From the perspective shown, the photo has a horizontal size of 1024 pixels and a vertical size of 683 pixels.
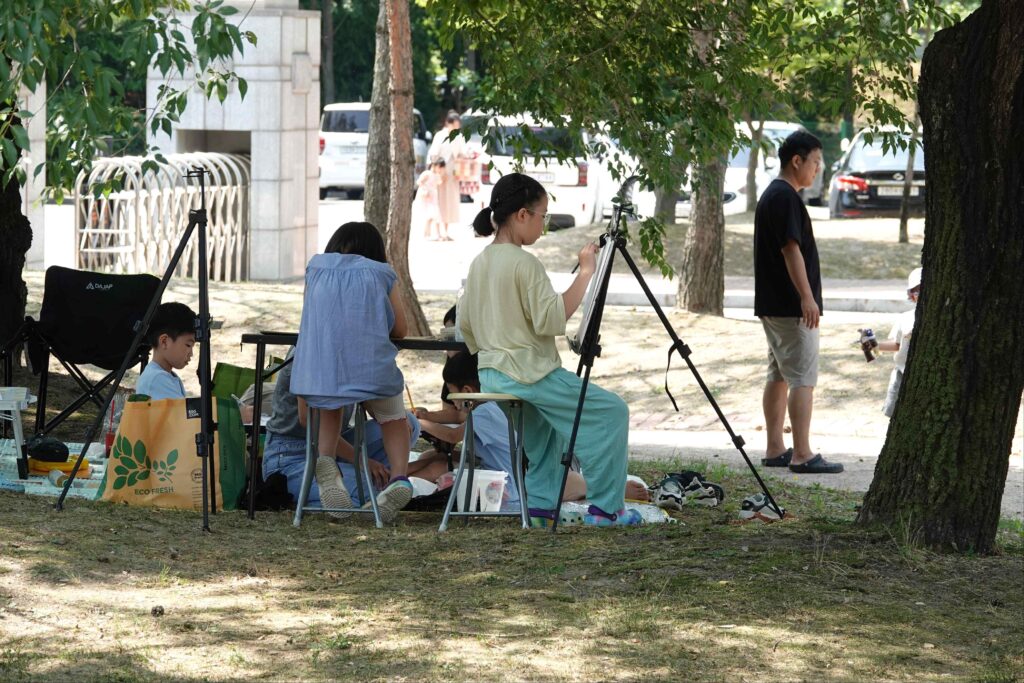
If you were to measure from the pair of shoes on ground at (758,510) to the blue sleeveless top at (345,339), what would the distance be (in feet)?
5.53

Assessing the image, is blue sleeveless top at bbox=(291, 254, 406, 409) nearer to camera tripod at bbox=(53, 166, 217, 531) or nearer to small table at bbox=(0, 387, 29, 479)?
camera tripod at bbox=(53, 166, 217, 531)

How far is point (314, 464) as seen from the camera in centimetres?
672

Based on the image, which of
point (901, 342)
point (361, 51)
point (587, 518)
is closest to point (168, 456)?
point (587, 518)

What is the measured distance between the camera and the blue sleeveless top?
6578 mm

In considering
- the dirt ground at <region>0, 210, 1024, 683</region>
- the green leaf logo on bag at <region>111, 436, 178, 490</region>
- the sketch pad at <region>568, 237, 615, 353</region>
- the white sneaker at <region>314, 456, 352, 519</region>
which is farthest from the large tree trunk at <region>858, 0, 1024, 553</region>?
the green leaf logo on bag at <region>111, 436, 178, 490</region>

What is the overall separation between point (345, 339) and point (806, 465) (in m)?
3.25

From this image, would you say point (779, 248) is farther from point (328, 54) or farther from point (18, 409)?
point (328, 54)

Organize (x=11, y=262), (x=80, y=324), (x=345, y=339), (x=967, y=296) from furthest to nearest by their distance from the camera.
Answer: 1. (x=11, y=262)
2. (x=80, y=324)
3. (x=345, y=339)
4. (x=967, y=296)

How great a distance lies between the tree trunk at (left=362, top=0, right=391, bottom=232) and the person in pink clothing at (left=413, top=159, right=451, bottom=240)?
25.2 feet

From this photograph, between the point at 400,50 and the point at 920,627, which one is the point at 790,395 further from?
the point at 400,50

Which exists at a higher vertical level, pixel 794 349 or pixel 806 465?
pixel 794 349

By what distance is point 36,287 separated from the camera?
1420cm

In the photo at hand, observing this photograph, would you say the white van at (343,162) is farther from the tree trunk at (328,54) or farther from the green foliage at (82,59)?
the green foliage at (82,59)

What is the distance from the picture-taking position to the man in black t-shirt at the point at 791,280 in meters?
8.42
